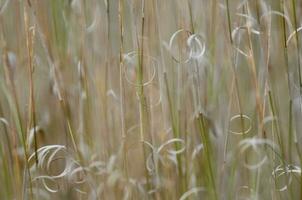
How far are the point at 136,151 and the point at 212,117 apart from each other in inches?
6.7

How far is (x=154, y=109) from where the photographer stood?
114 centimetres

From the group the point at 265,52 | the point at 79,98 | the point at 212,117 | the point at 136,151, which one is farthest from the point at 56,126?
the point at 265,52

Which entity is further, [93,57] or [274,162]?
[93,57]

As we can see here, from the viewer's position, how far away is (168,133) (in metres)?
1.16

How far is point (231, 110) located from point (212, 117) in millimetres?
43

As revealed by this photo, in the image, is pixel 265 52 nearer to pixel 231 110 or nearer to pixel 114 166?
pixel 231 110

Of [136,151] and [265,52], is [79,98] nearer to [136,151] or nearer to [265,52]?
[136,151]

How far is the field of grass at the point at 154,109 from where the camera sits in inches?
41.9

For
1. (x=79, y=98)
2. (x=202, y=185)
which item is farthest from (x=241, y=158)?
(x=79, y=98)

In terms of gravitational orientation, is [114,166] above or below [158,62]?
below

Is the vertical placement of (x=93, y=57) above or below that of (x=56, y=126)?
above

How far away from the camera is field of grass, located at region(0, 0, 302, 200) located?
1.06 m

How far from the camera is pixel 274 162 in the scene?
1045 mm

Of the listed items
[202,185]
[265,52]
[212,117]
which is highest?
[265,52]
